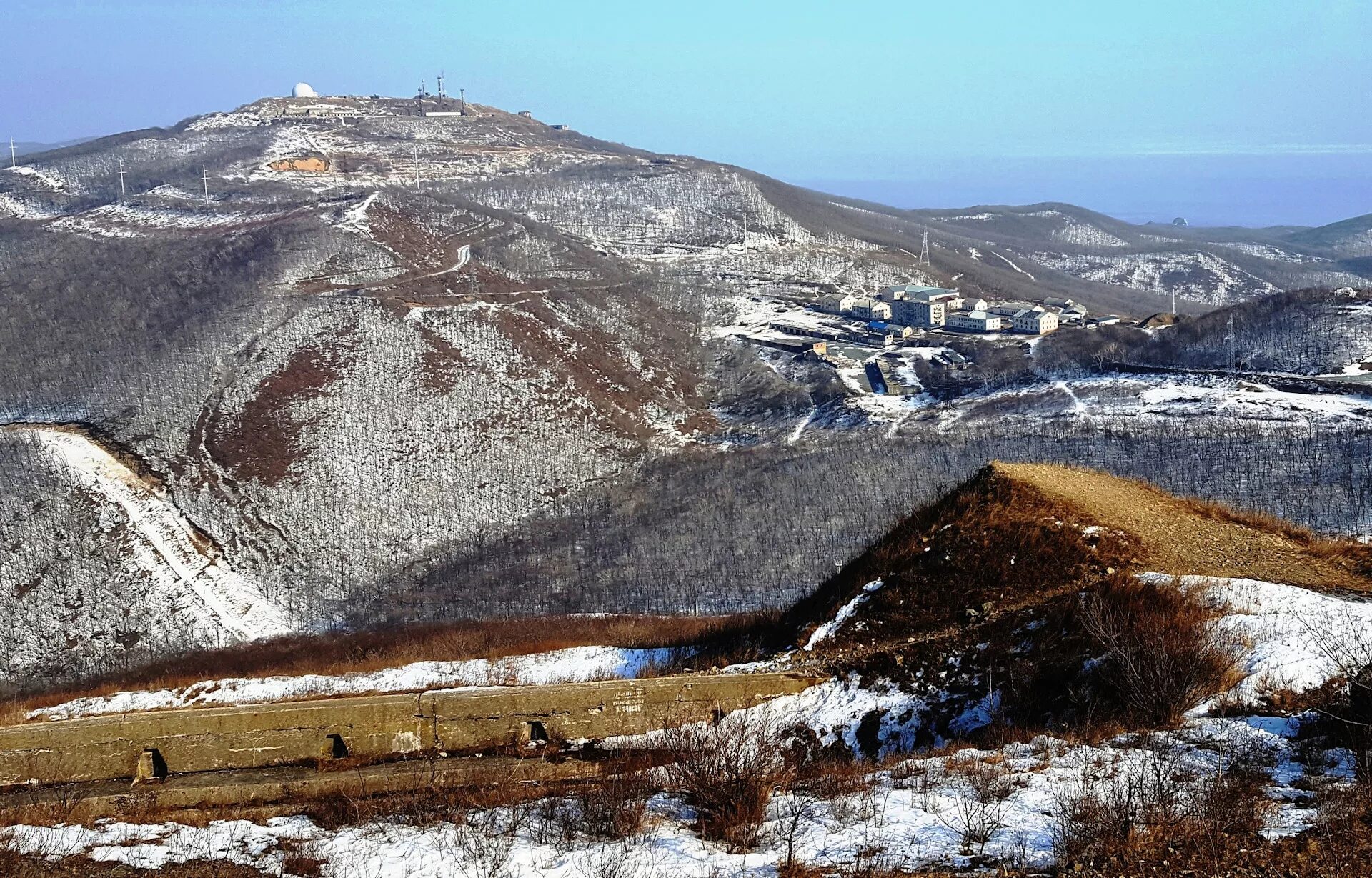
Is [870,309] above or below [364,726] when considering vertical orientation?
above

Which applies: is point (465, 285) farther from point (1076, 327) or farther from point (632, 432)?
point (1076, 327)

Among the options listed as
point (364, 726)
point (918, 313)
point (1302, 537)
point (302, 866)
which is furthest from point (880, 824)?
point (918, 313)

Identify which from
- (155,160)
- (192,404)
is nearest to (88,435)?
(192,404)

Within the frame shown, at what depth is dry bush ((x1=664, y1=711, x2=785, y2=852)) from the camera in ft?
22.9

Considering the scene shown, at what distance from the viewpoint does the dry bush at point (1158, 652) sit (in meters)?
8.26

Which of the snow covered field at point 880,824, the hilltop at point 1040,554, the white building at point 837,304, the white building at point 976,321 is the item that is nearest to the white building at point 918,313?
the white building at point 976,321

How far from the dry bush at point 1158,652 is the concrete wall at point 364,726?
3.32 meters

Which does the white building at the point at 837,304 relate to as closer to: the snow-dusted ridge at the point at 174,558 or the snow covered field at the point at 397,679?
the snow-dusted ridge at the point at 174,558

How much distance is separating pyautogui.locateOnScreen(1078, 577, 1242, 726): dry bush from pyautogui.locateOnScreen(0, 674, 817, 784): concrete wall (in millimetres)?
3317

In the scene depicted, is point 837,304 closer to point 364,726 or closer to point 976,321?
point 976,321

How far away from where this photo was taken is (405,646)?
18109mm

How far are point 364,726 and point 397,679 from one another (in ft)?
11.7

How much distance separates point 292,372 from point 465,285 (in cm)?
1172

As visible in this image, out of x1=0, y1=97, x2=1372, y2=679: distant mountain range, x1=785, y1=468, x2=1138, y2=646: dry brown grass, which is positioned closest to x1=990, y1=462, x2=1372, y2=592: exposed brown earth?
x1=785, y1=468, x2=1138, y2=646: dry brown grass
